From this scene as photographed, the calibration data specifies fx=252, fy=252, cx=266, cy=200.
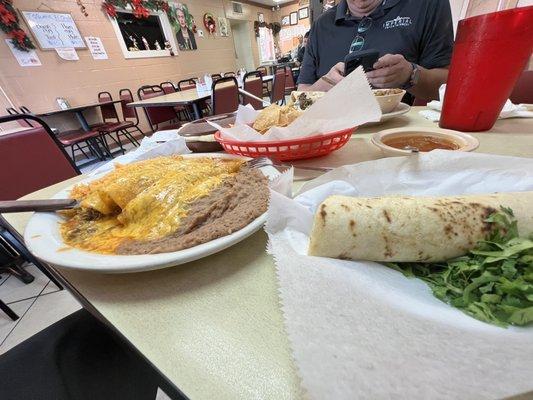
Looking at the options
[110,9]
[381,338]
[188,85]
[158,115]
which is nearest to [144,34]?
[110,9]

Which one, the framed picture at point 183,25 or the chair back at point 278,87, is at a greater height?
the framed picture at point 183,25

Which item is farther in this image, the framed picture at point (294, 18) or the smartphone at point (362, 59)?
the framed picture at point (294, 18)

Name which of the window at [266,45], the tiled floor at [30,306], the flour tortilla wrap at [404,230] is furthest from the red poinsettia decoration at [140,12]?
the flour tortilla wrap at [404,230]

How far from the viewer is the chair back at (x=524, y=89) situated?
1.29 metres

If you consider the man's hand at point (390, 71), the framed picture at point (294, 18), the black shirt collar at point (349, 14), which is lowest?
the man's hand at point (390, 71)

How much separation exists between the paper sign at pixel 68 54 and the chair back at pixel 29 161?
4155 mm

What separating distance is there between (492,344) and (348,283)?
0.14 metres

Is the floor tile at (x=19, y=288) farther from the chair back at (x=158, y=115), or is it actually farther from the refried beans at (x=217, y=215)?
the chair back at (x=158, y=115)

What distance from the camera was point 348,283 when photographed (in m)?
0.30

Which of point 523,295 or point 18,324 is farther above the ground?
point 523,295

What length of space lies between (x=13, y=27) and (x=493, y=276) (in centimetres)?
598

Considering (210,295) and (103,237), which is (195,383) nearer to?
(210,295)

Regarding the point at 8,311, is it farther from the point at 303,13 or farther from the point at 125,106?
the point at 303,13

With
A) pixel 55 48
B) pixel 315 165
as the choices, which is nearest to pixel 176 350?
pixel 315 165
